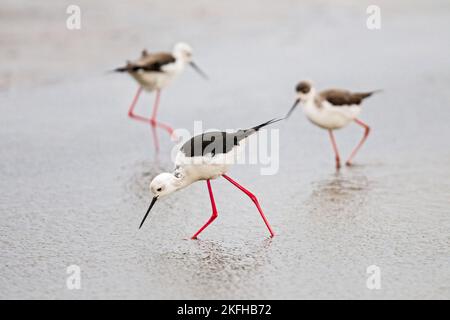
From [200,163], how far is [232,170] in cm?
137

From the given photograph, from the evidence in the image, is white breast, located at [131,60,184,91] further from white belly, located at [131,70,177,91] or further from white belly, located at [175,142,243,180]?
white belly, located at [175,142,243,180]

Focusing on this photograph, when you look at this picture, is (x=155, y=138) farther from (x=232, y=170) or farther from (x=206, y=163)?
(x=206, y=163)

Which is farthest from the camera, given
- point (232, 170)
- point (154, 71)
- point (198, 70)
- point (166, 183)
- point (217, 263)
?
point (198, 70)

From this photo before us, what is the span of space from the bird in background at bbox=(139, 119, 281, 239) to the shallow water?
0.25 metres

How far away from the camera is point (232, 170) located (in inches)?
235

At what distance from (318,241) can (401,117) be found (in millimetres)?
Result: 3135

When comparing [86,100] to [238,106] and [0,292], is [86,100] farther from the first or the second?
[0,292]

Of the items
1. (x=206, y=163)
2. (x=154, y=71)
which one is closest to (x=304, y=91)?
(x=154, y=71)

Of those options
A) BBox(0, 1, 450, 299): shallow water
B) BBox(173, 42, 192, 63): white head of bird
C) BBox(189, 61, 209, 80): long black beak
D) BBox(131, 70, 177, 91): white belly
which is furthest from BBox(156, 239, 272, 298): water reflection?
BBox(189, 61, 209, 80): long black beak

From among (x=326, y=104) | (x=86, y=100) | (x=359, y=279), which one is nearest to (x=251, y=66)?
(x=86, y=100)

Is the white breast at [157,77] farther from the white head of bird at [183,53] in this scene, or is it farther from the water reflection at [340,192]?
the water reflection at [340,192]

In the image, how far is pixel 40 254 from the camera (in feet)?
13.7

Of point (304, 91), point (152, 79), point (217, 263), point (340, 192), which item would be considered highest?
Answer: point (152, 79)

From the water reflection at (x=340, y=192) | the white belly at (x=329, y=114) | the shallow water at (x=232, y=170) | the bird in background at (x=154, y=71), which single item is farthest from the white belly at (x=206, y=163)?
the bird in background at (x=154, y=71)
